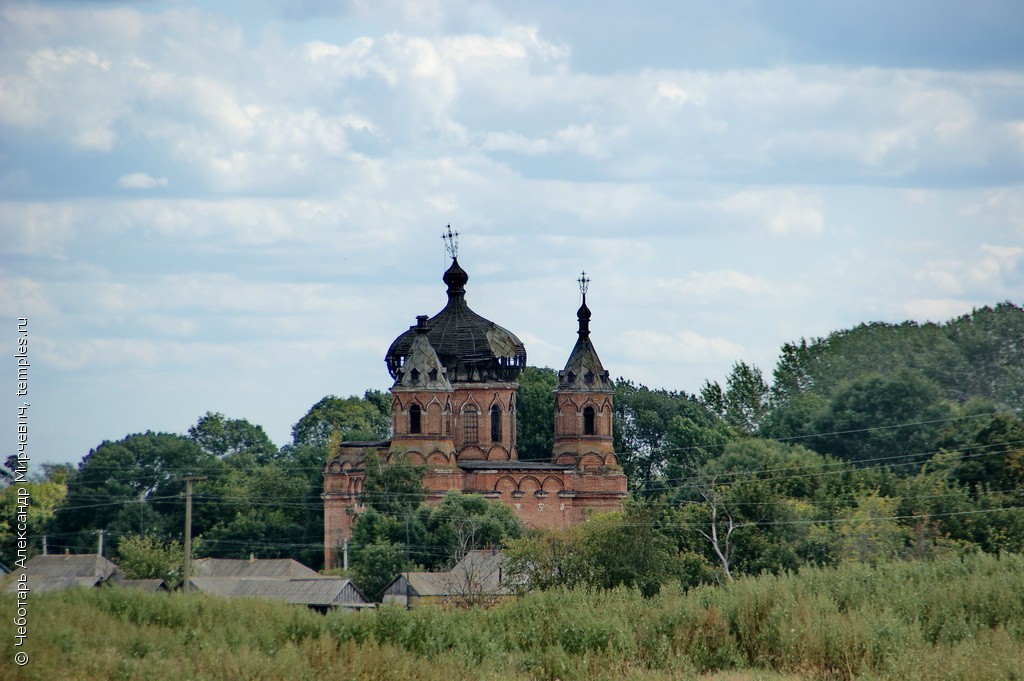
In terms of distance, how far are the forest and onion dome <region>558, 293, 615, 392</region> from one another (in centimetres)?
539

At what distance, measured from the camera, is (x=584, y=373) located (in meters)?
69.1

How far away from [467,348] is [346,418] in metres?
24.4

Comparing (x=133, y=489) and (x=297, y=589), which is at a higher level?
(x=133, y=489)

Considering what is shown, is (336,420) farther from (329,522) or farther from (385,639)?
(385,639)

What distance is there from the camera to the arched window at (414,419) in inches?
2576

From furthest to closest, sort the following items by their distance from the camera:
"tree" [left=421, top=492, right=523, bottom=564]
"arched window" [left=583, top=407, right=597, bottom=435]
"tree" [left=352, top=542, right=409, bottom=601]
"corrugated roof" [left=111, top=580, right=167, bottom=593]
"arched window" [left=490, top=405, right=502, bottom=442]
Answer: "arched window" [left=490, top=405, right=502, bottom=442] → "arched window" [left=583, top=407, right=597, bottom=435] → "tree" [left=421, top=492, right=523, bottom=564] → "tree" [left=352, top=542, right=409, bottom=601] → "corrugated roof" [left=111, top=580, right=167, bottom=593]

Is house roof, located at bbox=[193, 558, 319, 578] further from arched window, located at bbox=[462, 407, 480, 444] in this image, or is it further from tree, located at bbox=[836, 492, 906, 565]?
tree, located at bbox=[836, 492, 906, 565]

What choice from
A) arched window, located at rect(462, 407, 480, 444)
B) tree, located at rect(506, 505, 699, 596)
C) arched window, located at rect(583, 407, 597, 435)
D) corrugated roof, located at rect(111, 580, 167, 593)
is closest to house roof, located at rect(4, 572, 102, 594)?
corrugated roof, located at rect(111, 580, 167, 593)

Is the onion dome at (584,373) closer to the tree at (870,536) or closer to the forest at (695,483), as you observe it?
the forest at (695,483)

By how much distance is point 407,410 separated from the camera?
6556 cm

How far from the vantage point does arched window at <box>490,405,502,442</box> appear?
69.2m

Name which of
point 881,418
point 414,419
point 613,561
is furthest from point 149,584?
point 881,418

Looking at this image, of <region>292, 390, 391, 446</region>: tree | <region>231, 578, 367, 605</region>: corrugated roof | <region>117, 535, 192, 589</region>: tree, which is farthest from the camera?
<region>292, 390, 391, 446</region>: tree

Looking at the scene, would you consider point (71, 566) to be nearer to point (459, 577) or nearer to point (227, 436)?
point (459, 577)
